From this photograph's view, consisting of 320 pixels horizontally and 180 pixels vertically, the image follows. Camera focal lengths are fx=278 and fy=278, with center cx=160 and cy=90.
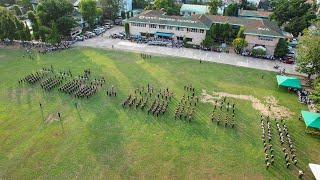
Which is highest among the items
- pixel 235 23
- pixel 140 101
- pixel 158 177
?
pixel 235 23

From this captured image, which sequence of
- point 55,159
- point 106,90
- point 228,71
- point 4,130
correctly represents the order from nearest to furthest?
point 55,159 < point 4,130 < point 106,90 < point 228,71

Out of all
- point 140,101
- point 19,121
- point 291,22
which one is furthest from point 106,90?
point 291,22

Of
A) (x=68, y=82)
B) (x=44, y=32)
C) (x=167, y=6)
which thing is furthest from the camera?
(x=167, y=6)

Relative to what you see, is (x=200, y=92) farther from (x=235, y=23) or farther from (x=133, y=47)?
(x=235, y=23)

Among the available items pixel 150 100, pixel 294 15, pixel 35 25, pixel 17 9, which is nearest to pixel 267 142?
pixel 150 100

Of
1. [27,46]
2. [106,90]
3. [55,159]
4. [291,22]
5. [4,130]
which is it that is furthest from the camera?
[291,22]

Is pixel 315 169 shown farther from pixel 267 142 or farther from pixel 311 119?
pixel 311 119
